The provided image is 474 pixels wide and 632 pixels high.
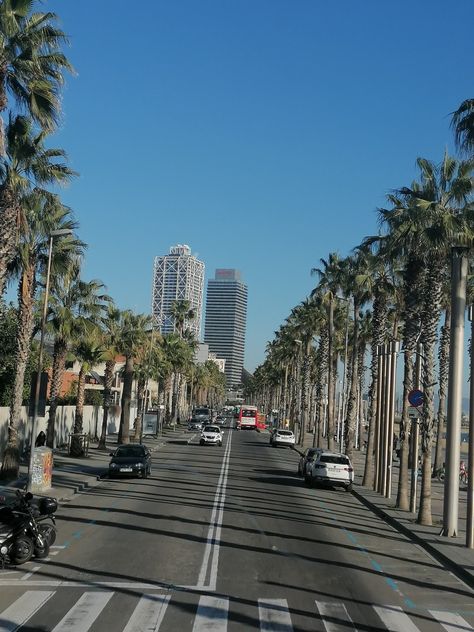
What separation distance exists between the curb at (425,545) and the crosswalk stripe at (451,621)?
8.95 ft

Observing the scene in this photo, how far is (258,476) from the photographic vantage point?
34812 millimetres

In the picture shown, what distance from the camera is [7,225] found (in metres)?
21.7

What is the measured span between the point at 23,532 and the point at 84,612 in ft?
12.2

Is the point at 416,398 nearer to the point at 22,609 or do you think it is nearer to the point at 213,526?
the point at 213,526

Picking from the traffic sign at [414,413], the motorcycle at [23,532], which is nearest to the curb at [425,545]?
the traffic sign at [414,413]

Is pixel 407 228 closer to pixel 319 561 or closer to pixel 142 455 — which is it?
pixel 319 561

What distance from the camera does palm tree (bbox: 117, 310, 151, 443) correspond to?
51.4m

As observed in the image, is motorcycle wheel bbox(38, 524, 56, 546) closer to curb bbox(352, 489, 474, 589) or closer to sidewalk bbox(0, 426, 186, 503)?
sidewalk bbox(0, 426, 186, 503)

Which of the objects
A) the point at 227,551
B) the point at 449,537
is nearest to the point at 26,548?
the point at 227,551

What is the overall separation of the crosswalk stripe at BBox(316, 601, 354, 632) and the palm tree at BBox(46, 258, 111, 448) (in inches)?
945

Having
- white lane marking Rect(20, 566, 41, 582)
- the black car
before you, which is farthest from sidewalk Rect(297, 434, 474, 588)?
the black car

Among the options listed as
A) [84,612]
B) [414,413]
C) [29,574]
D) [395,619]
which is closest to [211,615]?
[84,612]

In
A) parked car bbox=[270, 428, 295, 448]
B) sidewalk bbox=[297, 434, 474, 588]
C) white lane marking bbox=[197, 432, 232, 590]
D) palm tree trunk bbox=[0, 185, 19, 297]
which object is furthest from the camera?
parked car bbox=[270, 428, 295, 448]

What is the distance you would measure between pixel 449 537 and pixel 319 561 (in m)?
5.78
